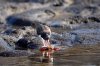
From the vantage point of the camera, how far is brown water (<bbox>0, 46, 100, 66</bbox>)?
8.74m

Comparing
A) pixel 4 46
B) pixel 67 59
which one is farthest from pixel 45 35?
pixel 67 59

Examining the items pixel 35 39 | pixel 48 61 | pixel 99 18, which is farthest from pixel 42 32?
pixel 99 18

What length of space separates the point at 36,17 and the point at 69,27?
336 cm

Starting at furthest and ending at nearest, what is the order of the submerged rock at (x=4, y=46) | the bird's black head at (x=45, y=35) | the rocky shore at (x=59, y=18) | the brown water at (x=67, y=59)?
the rocky shore at (x=59, y=18) < the submerged rock at (x=4, y=46) < the bird's black head at (x=45, y=35) < the brown water at (x=67, y=59)

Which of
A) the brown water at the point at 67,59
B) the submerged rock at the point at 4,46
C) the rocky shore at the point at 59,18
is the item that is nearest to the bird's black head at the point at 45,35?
the brown water at the point at 67,59

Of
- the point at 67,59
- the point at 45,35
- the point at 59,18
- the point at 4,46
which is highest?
the point at 59,18

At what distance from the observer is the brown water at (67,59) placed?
874cm

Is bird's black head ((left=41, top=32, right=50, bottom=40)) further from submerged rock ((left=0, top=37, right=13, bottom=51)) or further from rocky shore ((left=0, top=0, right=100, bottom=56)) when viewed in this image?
rocky shore ((left=0, top=0, right=100, bottom=56))

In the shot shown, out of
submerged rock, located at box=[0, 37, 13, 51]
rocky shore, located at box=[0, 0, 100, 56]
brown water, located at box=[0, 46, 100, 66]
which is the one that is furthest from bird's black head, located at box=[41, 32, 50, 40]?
rocky shore, located at box=[0, 0, 100, 56]

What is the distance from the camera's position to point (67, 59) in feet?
30.7

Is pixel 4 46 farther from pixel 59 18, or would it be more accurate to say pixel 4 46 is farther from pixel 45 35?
pixel 59 18

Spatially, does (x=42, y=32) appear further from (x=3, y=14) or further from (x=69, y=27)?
(x=3, y=14)

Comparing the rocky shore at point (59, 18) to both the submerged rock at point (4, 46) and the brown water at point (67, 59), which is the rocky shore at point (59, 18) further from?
the brown water at point (67, 59)

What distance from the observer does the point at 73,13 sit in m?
21.7
